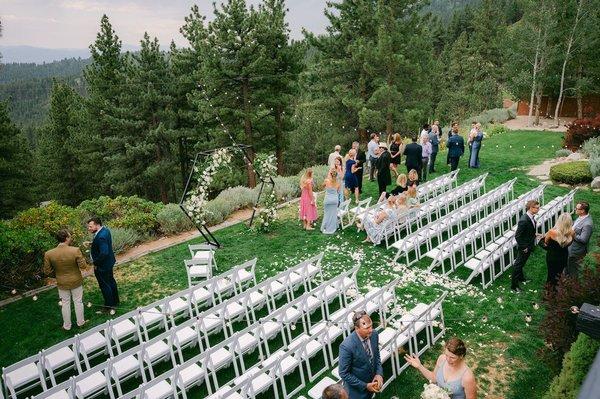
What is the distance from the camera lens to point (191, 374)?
589 centimetres

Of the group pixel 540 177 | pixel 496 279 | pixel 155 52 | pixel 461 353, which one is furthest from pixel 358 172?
pixel 155 52

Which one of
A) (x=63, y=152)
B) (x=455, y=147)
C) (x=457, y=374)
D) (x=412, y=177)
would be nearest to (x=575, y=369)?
(x=457, y=374)

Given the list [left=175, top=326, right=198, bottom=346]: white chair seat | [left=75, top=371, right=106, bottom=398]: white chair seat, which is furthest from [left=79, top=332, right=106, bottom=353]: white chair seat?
[left=175, top=326, right=198, bottom=346]: white chair seat

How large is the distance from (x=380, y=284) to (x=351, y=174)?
4.99 metres

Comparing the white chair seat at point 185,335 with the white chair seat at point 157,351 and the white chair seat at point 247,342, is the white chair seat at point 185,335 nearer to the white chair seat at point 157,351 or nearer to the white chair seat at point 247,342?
the white chair seat at point 157,351

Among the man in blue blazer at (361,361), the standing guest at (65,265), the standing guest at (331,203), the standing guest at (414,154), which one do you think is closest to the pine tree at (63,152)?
the standing guest at (331,203)

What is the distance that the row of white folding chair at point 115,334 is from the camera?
6.12m

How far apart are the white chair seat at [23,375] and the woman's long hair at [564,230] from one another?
8678 millimetres

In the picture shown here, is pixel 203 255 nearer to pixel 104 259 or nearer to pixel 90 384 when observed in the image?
pixel 104 259

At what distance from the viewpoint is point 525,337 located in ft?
23.6

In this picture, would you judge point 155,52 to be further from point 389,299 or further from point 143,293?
point 389,299

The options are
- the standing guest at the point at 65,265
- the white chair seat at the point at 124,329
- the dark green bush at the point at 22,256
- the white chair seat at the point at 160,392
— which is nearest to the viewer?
the white chair seat at the point at 160,392

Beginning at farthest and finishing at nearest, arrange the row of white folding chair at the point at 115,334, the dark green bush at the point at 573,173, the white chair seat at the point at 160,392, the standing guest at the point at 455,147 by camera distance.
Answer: the standing guest at the point at 455,147
the dark green bush at the point at 573,173
the row of white folding chair at the point at 115,334
the white chair seat at the point at 160,392

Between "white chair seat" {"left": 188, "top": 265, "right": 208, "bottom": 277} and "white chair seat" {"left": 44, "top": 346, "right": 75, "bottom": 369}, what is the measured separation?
2989mm
